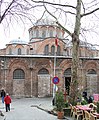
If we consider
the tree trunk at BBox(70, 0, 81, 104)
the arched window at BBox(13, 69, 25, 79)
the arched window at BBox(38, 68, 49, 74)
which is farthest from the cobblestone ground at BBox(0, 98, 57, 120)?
the arched window at BBox(38, 68, 49, 74)

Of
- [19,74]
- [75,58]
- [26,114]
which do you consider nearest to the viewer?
[75,58]

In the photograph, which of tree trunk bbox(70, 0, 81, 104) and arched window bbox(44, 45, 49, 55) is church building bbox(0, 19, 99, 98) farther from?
tree trunk bbox(70, 0, 81, 104)

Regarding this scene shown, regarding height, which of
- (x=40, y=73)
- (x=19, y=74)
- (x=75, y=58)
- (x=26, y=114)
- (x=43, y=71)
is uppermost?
(x=43, y=71)

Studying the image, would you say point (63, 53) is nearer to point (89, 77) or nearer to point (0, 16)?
point (89, 77)

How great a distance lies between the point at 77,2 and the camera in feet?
58.1

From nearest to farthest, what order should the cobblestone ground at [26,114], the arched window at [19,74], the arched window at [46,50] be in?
1. the cobblestone ground at [26,114]
2. the arched window at [19,74]
3. the arched window at [46,50]

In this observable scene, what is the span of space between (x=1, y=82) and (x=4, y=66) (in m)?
2.03

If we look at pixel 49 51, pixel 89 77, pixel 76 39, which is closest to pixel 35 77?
pixel 89 77

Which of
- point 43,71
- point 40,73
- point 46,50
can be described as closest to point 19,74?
point 40,73

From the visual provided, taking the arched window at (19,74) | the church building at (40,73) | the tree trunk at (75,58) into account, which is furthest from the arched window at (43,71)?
the tree trunk at (75,58)

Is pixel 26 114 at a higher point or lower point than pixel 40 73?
lower

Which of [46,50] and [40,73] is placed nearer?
[40,73]

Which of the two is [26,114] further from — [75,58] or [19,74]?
[19,74]

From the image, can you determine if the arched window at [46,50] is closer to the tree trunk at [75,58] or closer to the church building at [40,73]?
the church building at [40,73]
